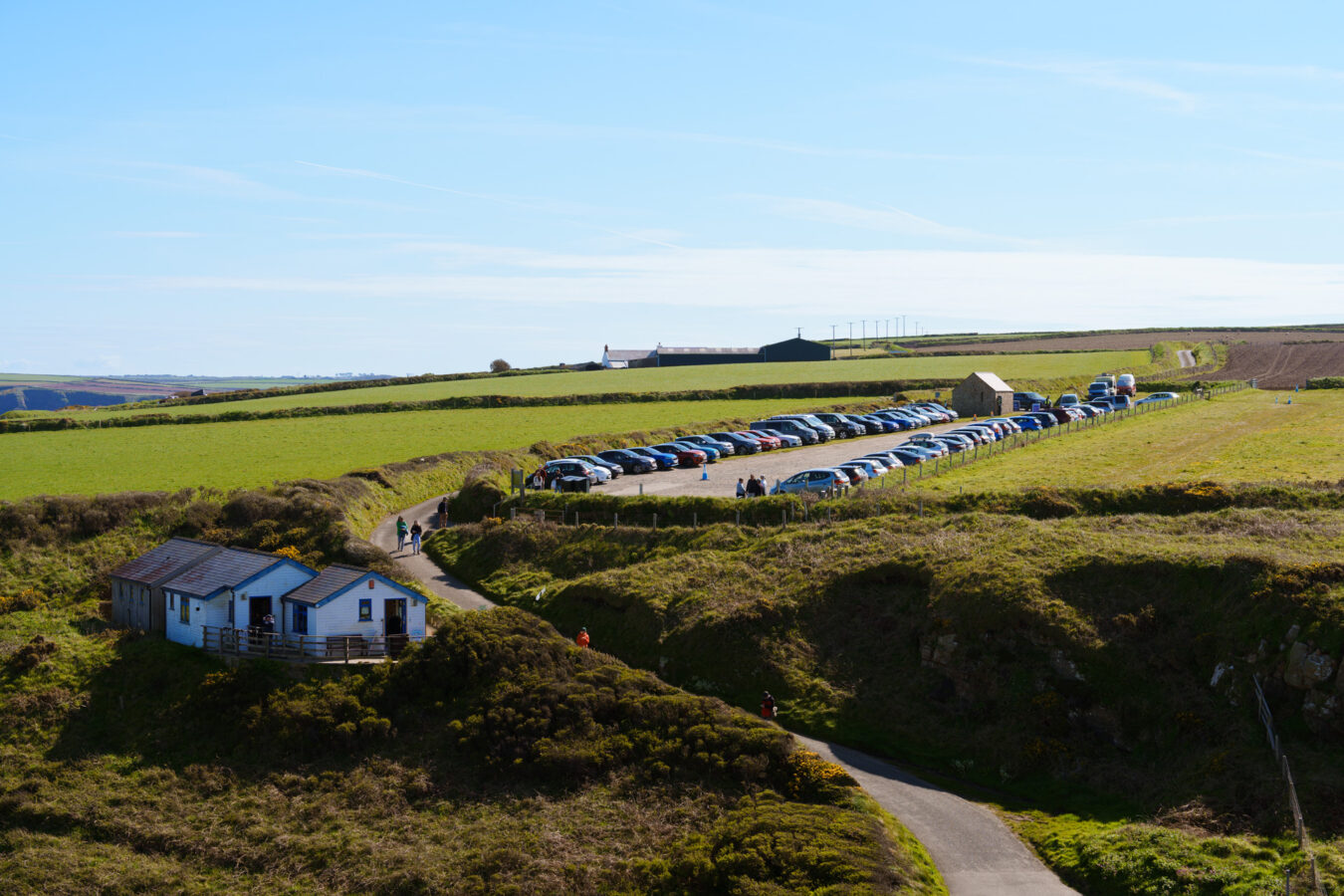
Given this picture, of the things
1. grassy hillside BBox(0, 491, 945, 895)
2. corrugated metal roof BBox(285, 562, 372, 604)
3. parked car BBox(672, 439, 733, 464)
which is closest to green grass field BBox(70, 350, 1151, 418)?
parked car BBox(672, 439, 733, 464)

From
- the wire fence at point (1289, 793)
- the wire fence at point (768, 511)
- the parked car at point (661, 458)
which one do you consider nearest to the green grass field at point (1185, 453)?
the wire fence at point (768, 511)

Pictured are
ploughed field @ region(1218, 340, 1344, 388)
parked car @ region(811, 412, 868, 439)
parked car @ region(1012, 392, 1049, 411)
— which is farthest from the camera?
ploughed field @ region(1218, 340, 1344, 388)

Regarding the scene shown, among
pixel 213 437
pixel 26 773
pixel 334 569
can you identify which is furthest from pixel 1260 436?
pixel 213 437

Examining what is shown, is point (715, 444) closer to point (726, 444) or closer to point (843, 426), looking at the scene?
point (726, 444)

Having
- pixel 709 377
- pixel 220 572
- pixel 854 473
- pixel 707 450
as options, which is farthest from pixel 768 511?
pixel 709 377

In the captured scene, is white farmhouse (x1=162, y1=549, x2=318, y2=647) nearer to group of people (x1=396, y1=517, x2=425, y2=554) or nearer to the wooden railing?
the wooden railing
